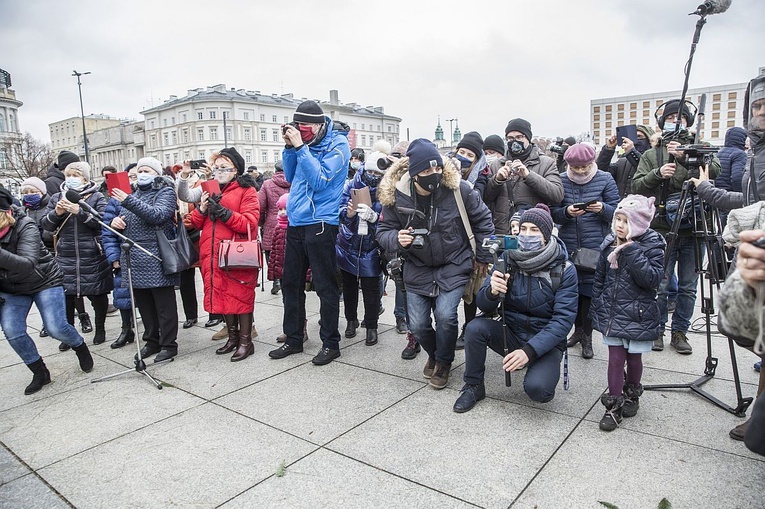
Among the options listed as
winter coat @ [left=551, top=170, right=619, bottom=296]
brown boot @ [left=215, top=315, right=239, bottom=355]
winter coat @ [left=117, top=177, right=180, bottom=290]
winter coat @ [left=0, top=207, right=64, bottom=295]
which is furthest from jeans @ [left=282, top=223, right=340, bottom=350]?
winter coat @ [left=551, top=170, right=619, bottom=296]

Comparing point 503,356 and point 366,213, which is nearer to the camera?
point 503,356

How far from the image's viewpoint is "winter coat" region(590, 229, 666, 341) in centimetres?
330

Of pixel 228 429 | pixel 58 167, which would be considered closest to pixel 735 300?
pixel 228 429

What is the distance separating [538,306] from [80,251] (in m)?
4.93

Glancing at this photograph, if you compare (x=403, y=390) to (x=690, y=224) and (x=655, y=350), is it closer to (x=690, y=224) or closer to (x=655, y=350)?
(x=655, y=350)

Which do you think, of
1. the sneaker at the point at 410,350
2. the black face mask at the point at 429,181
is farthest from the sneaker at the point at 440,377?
the black face mask at the point at 429,181

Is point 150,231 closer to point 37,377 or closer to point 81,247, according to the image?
point 81,247

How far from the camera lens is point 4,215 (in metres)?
4.12

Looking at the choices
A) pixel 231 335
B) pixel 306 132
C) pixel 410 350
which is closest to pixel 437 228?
pixel 410 350

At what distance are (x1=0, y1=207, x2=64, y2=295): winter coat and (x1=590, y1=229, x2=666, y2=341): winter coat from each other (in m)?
4.56

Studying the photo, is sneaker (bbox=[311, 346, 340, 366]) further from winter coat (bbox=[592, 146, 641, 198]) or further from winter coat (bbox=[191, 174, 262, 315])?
winter coat (bbox=[592, 146, 641, 198])

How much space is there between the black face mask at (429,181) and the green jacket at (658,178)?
2193mm

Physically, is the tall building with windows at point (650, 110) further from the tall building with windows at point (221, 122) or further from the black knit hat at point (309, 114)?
the tall building with windows at point (221, 122)

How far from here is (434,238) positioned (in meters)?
4.00
